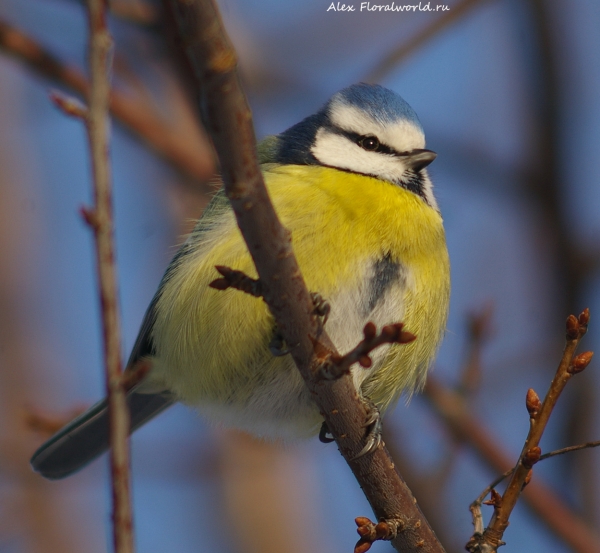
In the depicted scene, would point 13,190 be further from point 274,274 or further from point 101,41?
point 101,41

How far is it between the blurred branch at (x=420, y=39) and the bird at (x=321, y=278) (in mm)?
747

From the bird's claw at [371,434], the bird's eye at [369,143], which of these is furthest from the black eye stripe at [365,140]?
the bird's claw at [371,434]

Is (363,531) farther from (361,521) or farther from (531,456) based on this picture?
(531,456)

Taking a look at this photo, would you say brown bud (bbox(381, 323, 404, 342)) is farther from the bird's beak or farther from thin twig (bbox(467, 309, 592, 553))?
the bird's beak

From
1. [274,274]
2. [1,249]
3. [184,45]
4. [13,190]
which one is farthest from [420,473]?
[13,190]

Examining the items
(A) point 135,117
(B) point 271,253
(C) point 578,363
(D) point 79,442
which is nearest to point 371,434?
(C) point 578,363

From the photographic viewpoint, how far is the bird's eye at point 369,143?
2.91m

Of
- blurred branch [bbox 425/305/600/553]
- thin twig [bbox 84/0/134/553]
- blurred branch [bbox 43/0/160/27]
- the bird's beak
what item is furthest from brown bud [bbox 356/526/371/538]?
blurred branch [bbox 43/0/160/27]

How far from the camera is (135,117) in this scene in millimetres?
3729

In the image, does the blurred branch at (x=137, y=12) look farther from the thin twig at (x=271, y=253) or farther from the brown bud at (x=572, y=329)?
the brown bud at (x=572, y=329)

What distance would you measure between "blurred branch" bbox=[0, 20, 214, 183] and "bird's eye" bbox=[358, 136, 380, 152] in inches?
43.7

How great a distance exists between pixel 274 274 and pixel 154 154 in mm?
2424

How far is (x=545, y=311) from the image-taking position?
160 inches

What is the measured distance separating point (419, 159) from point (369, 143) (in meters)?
0.21
